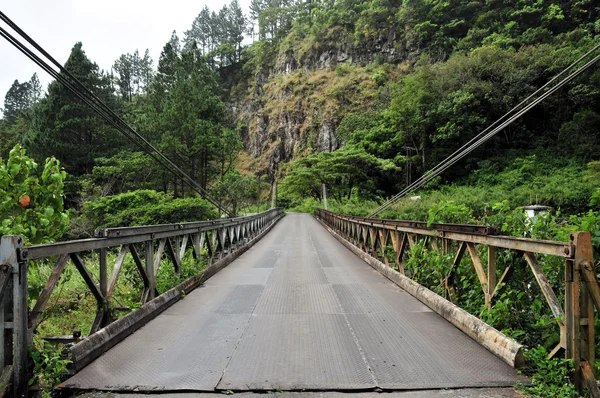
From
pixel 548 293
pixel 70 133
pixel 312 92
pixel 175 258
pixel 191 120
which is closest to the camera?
pixel 548 293

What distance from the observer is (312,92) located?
64938 mm

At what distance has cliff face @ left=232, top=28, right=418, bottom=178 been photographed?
189ft

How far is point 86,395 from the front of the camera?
269 centimetres

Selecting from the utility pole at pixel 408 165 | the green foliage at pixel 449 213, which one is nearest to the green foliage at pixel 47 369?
the green foliage at pixel 449 213

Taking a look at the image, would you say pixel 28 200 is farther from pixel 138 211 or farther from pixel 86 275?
pixel 138 211

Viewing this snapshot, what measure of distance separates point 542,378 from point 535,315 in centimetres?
66

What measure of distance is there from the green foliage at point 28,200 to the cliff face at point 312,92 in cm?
5047

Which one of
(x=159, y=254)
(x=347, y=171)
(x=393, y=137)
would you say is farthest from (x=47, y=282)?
(x=393, y=137)

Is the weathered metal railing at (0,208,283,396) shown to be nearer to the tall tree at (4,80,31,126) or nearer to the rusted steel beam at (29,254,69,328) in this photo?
the rusted steel beam at (29,254,69,328)

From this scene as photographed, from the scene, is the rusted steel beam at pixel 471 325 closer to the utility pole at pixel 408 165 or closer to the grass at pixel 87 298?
the grass at pixel 87 298

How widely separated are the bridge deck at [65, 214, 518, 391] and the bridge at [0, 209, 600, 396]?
2 centimetres

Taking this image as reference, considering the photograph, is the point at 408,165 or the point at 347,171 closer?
the point at 347,171

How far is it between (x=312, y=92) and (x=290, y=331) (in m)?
64.4

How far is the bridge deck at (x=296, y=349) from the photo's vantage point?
9.43 feet
